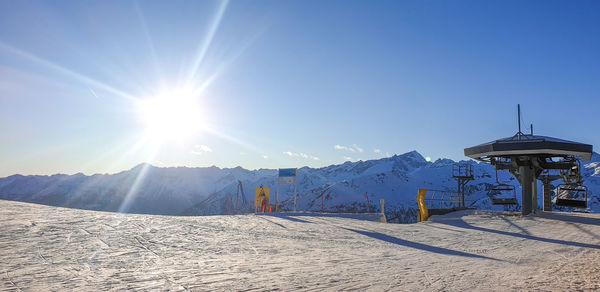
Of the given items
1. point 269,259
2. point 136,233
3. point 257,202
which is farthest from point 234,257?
point 257,202

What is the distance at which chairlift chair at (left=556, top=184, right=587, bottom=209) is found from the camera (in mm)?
20609

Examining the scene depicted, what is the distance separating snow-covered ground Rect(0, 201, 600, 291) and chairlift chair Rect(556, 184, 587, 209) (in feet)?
36.7

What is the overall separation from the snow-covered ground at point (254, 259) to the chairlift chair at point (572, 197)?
1120 cm

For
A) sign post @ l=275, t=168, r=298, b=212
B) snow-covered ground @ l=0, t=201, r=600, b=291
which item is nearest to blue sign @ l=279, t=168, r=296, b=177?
sign post @ l=275, t=168, r=298, b=212

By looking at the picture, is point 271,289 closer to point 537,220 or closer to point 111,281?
point 111,281

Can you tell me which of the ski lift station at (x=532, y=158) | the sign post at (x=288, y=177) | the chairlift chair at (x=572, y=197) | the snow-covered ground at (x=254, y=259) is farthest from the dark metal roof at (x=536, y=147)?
the sign post at (x=288, y=177)

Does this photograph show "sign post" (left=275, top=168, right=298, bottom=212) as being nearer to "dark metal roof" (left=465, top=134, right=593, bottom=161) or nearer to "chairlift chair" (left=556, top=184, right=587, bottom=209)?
"dark metal roof" (left=465, top=134, right=593, bottom=161)

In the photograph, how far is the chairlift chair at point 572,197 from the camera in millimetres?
20609

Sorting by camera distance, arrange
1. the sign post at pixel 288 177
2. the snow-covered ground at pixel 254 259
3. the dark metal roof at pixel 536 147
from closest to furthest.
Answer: the snow-covered ground at pixel 254 259 < the dark metal roof at pixel 536 147 < the sign post at pixel 288 177

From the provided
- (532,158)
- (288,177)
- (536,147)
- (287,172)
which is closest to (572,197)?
(532,158)

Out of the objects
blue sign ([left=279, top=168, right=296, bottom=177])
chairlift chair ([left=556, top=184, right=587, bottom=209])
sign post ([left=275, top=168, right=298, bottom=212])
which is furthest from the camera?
blue sign ([left=279, top=168, right=296, bottom=177])

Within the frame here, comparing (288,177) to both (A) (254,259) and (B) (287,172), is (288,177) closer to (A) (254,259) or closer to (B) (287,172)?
(B) (287,172)

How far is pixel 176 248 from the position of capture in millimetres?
7430

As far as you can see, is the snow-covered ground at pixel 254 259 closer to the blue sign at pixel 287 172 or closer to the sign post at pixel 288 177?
the sign post at pixel 288 177
